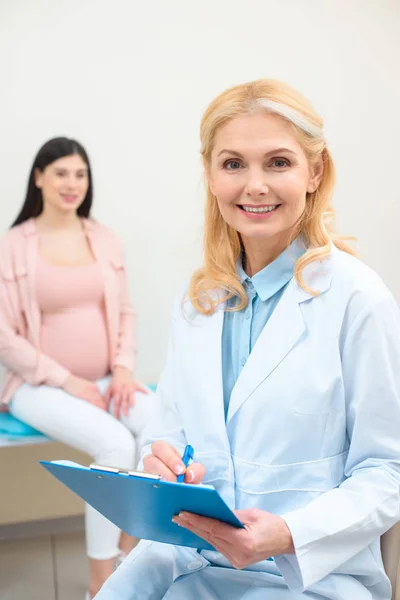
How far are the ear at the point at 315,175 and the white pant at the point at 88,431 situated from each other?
1.42 meters

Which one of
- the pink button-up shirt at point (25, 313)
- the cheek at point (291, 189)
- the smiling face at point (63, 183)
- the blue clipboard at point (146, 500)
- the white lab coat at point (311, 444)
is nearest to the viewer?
the blue clipboard at point (146, 500)

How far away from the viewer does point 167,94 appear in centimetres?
335

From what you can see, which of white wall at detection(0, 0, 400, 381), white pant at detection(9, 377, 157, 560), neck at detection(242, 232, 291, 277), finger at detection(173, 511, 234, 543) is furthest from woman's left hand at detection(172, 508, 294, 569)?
white wall at detection(0, 0, 400, 381)

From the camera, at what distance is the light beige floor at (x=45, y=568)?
9.84ft

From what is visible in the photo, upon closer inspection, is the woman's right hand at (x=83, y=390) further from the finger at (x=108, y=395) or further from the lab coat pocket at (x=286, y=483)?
the lab coat pocket at (x=286, y=483)

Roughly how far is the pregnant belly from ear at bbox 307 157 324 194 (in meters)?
1.63

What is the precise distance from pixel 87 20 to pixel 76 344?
1.33 meters

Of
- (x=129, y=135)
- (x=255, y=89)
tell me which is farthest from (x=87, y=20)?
(x=255, y=89)

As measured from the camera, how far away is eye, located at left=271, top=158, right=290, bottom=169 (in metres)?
1.48

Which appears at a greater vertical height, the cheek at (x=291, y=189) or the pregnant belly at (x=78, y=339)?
the cheek at (x=291, y=189)

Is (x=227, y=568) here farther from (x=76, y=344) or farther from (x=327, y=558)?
(x=76, y=344)

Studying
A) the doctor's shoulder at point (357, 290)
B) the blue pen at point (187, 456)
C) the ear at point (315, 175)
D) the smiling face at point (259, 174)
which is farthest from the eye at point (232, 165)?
the blue pen at point (187, 456)

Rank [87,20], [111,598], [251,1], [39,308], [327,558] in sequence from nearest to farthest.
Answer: [327,558]
[111,598]
[39,308]
[87,20]
[251,1]

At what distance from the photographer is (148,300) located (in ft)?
11.4
